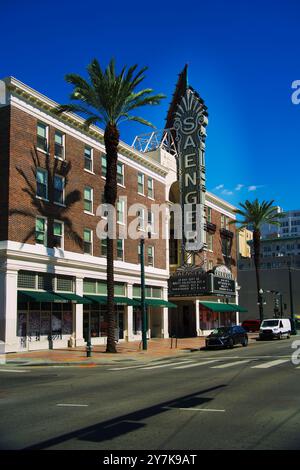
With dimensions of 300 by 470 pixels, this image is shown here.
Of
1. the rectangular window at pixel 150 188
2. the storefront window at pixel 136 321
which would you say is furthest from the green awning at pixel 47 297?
the rectangular window at pixel 150 188

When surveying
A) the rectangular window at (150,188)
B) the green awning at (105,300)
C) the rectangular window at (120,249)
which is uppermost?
the rectangular window at (150,188)

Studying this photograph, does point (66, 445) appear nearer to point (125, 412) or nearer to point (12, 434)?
point (12, 434)

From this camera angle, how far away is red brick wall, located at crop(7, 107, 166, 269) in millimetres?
29734

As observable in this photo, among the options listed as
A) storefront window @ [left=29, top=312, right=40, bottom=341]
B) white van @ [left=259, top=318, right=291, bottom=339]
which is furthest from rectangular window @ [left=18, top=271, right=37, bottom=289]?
white van @ [left=259, top=318, right=291, bottom=339]

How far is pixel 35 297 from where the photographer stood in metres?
29.2

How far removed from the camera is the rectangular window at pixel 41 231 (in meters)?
31.4

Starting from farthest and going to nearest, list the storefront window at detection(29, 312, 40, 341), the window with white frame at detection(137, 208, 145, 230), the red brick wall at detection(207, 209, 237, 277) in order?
the red brick wall at detection(207, 209, 237, 277) < the window with white frame at detection(137, 208, 145, 230) < the storefront window at detection(29, 312, 40, 341)

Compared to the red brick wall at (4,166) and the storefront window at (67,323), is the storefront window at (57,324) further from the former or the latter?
the red brick wall at (4,166)

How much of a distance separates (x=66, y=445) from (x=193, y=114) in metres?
43.3

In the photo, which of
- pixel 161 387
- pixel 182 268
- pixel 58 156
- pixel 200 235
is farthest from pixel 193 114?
pixel 161 387

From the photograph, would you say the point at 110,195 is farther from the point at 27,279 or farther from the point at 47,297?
the point at 47,297

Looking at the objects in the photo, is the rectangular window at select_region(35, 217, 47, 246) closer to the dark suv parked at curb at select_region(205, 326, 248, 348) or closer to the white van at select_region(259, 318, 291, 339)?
the dark suv parked at curb at select_region(205, 326, 248, 348)

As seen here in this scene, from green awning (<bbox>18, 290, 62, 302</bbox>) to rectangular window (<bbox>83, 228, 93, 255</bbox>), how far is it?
5.97 meters

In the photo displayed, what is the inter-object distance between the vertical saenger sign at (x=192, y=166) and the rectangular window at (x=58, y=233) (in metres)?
17.4
